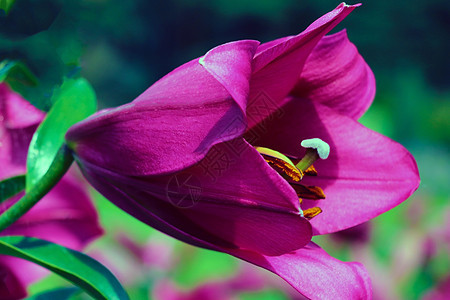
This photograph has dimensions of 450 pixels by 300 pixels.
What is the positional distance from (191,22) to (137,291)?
2.47 m

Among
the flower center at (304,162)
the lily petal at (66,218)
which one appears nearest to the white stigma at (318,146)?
the flower center at (304,162)

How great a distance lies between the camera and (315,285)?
0.37 meters

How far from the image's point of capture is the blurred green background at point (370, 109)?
0.98 meters

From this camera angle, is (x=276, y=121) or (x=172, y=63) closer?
(x=276, y=121)

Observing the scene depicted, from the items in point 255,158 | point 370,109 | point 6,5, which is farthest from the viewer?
point 370,109

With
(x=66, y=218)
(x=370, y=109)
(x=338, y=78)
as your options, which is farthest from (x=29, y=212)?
(x=370, y=109)

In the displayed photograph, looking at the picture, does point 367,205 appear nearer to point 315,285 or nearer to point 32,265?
point 315,285

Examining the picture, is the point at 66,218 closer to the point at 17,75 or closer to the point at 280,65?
the point at 17,75

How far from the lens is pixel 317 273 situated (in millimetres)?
377

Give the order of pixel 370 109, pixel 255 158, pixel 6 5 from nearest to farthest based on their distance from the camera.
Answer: pixel 255 158, pixel 6 5, pixel 370 109

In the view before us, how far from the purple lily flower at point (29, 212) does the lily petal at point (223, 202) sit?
4.8 inches

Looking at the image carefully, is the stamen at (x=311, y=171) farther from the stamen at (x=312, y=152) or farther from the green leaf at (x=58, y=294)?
the green leaf at (x=58, y=294)

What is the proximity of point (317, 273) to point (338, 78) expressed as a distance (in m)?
0.16

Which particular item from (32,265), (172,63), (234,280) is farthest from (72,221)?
(172,63)
